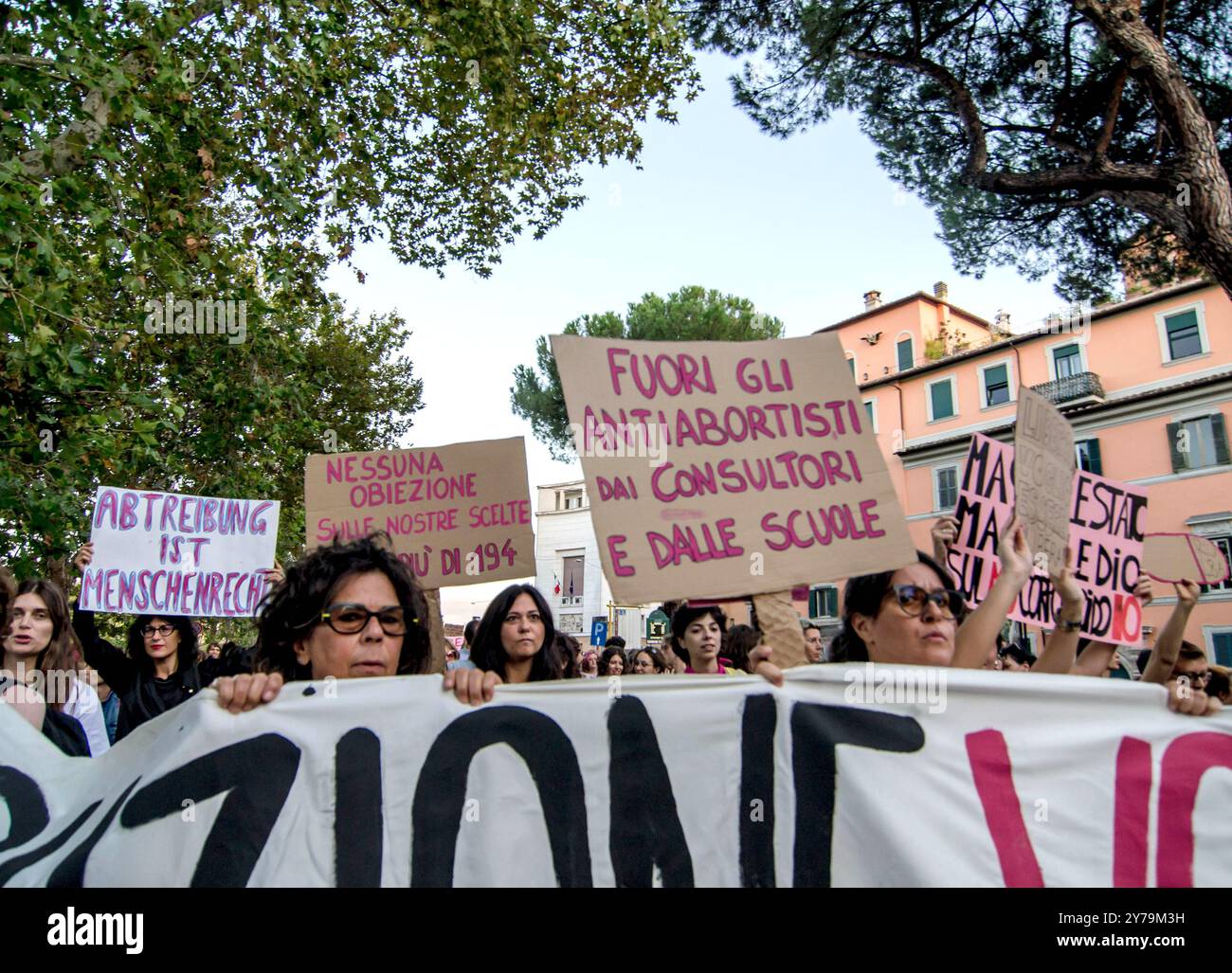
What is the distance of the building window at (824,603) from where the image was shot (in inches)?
1219

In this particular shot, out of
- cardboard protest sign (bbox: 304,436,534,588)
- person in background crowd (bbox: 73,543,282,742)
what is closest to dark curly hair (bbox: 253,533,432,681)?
cardboard protest sign (bbox: 304,436,534,588)

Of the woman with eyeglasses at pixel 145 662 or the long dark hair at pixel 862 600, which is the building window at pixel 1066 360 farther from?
the woman with eyeglasses at pixel 145 662

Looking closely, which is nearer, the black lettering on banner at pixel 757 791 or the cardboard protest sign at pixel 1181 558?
the black lettering on banner at pixel 757 791

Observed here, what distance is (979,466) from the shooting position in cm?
365

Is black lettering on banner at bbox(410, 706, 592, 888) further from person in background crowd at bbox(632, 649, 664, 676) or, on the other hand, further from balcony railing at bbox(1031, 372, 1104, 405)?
balcony railing at bbox(1031, 372, 1104, 405)

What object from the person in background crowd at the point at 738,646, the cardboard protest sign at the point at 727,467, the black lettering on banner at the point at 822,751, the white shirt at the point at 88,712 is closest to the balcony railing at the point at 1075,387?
the person in background crowd at the point at 738,646

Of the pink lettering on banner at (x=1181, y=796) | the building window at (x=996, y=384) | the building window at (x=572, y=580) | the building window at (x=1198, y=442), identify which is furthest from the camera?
the building window at (x=572, y=580)

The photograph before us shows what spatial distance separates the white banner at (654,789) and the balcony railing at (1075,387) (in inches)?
1078

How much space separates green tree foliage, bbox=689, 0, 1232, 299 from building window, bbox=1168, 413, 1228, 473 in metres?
17.6

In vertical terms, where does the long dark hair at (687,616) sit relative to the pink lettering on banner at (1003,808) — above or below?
above

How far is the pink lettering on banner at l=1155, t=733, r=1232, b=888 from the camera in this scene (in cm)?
204

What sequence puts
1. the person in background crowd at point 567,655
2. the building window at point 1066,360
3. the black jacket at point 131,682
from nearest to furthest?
the black jacket at point 131,682, the person in background crowd at point 567,655, the building window at point 1066,360

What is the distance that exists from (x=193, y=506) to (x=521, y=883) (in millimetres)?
3680

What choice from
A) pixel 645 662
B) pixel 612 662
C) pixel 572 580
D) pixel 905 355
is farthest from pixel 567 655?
pixel 572 580
